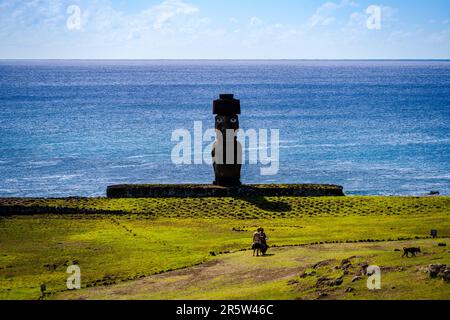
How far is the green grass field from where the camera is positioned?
2536cm

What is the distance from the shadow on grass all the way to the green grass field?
11 cm

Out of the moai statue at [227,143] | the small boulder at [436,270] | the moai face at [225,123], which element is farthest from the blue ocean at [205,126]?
the small boulder at [436,270]

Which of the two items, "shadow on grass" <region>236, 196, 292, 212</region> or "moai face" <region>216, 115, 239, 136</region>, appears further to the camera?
"moai face" <region>216, 115, 239, 136</region>

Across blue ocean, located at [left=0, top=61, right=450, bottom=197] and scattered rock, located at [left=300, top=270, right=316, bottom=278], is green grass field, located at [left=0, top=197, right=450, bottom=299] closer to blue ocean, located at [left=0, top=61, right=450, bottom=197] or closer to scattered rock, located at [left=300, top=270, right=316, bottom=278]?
scattered rock, located at [left=300, top=270, right=316, bottom=278]

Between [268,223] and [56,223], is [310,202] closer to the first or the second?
[268,223]

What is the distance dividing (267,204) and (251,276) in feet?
60.1

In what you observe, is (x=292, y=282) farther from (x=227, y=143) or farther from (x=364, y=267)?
(x=227, y=143)

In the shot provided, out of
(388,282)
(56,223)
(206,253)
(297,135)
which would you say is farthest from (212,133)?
(388,282)

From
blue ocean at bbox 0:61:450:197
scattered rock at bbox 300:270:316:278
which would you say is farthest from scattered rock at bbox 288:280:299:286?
blue ocean at bbox 0:61:450:197

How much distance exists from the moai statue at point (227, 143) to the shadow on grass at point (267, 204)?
2.23 meters

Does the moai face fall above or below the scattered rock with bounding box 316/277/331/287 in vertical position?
above

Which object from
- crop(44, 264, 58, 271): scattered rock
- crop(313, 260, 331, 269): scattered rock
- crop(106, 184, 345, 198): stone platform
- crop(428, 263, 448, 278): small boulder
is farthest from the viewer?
crop(106, 184, 345, 198): stone platform

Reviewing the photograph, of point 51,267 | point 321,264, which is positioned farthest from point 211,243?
point 321,264

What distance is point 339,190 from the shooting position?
4894cm
